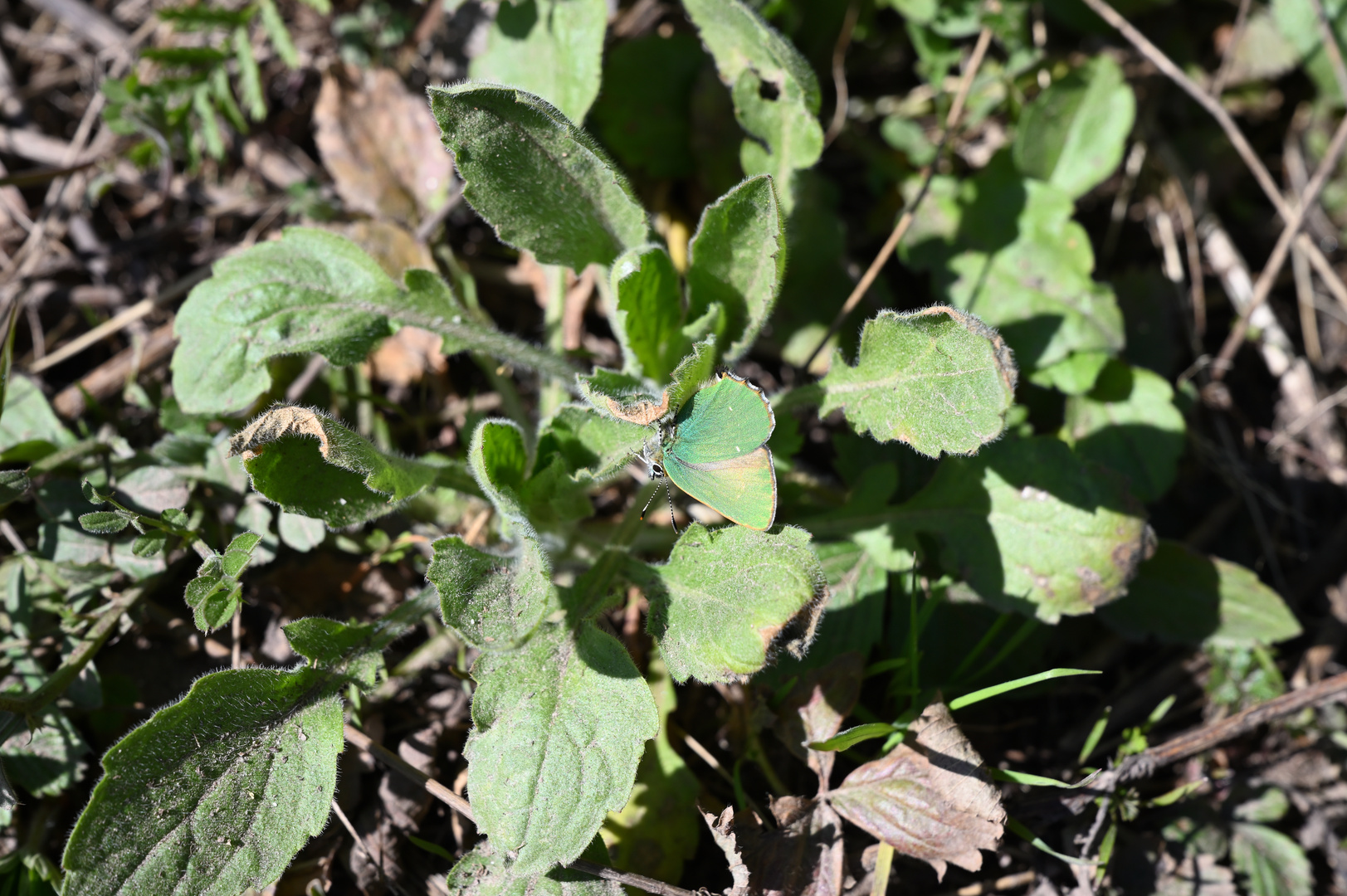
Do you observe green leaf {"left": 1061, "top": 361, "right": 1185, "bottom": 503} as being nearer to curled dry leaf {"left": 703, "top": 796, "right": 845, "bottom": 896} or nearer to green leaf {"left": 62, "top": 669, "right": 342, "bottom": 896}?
curled dry leaf {"left": 703, "top": 796, "right": 845, "bottom": 896}

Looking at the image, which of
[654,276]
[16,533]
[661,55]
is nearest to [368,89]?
[661,55]

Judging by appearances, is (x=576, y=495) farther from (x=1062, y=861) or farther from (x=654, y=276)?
(x=1062, y=861)

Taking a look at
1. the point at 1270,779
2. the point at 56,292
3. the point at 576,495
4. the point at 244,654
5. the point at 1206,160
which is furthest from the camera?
the point at 1206,160

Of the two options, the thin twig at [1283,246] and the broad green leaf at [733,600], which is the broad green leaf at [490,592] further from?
the thin twig at [1283,246]

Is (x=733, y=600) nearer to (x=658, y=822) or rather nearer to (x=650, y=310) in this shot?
(x=658, y=822)

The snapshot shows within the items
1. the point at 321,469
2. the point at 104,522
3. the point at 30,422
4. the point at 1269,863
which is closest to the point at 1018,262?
the point at 1269,863

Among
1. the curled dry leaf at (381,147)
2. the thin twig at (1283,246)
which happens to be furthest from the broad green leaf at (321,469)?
the thin twig at (1283,246)
